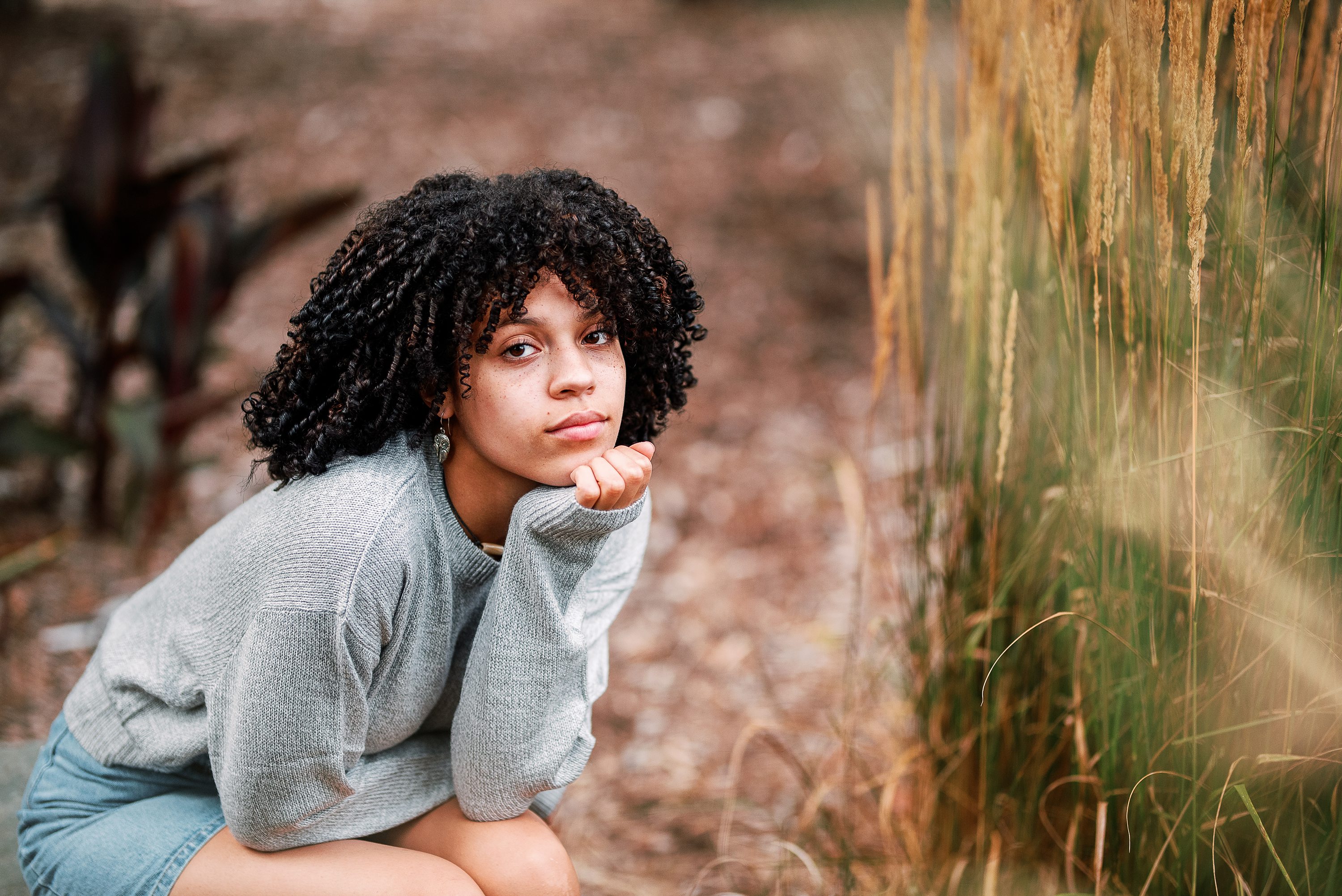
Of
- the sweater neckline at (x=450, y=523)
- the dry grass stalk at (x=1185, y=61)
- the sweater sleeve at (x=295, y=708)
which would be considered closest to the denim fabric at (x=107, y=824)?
the sweater sleeve at (x=295, y=708)

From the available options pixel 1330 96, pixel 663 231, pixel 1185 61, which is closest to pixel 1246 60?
pixel 1185 61

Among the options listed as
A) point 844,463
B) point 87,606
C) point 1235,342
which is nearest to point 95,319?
point 87,606

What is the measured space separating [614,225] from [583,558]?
38 centimetres

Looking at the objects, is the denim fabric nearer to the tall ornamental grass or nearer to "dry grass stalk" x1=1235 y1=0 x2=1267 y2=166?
the tall ornamental grass

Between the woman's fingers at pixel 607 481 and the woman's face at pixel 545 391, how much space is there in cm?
2

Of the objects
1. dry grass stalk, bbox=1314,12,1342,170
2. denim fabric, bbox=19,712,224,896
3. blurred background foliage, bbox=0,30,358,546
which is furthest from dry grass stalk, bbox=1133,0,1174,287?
blurred background foliage, bbox=0,30,358,546

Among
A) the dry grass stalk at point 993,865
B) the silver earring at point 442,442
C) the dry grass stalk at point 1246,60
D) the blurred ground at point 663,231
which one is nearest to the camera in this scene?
the dry grass stalk at point 1246,60

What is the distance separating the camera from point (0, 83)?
4426 millimetres

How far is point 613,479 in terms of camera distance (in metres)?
1.16

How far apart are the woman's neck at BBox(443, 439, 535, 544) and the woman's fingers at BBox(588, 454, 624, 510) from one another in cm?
12

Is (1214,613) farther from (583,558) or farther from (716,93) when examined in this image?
(716,93)

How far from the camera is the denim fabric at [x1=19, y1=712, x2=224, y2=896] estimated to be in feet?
4.11

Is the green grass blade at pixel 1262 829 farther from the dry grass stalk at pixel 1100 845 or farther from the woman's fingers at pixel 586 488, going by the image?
the woman's fingers at pixel 586 488

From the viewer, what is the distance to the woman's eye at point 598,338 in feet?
3.96
